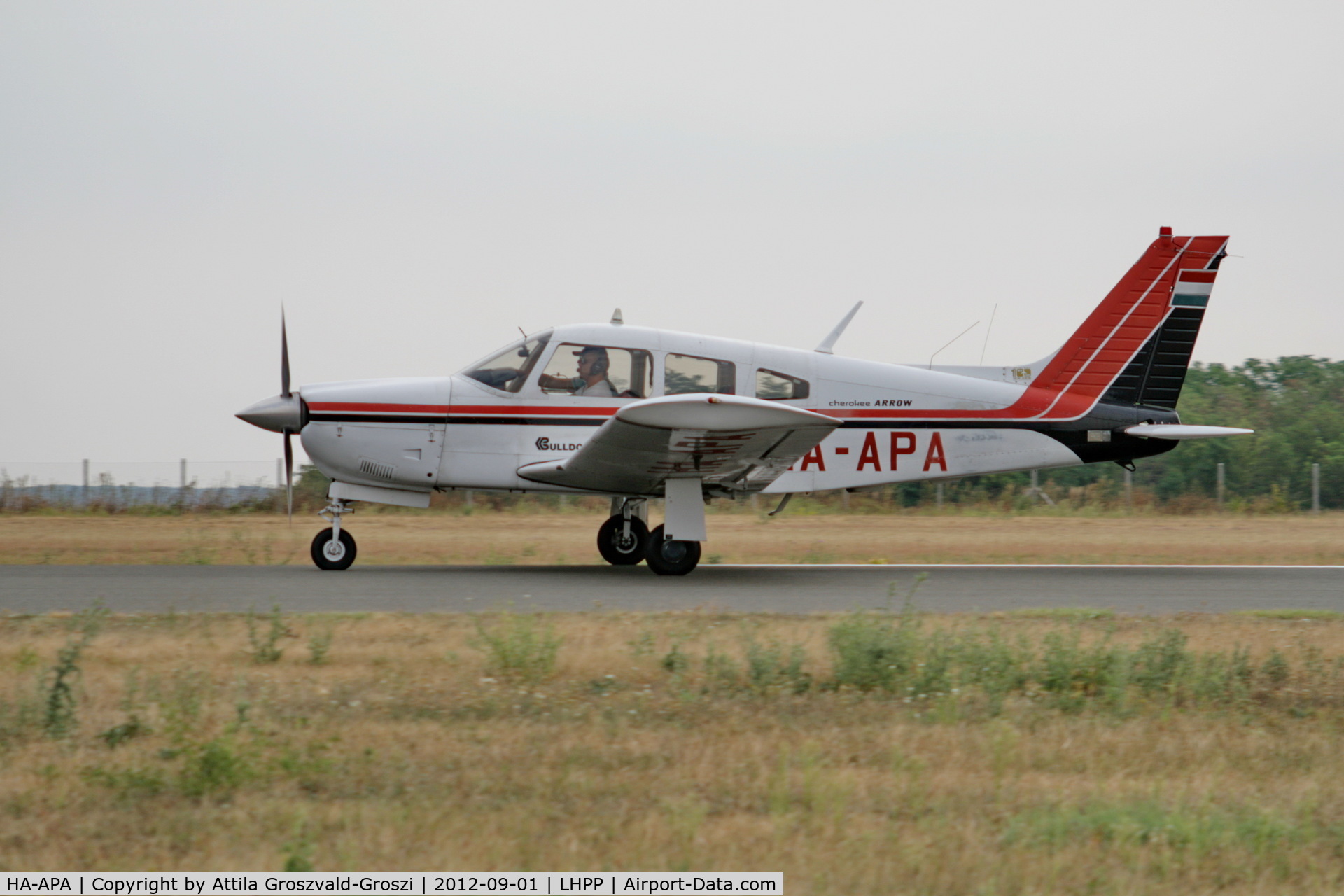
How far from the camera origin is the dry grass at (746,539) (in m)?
14.1

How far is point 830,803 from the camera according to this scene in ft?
12.6

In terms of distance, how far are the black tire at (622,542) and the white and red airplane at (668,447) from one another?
2cm

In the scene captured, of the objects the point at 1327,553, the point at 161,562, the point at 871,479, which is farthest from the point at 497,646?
the point at 1327,553

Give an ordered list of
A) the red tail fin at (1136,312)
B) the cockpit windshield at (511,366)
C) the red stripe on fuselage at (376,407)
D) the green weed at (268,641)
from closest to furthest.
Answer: the green weed at (268,641) → the red stripe on fuselage at (376,407) → the cockpit windshield at (511,366) → the red tail fin at (1136,312)

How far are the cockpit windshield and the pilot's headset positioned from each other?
466 millimetres

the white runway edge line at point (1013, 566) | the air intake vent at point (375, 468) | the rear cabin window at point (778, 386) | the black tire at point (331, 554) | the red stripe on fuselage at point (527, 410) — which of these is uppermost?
the rear cabin window at point (778, 386)

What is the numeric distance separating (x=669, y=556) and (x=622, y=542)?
1440mm

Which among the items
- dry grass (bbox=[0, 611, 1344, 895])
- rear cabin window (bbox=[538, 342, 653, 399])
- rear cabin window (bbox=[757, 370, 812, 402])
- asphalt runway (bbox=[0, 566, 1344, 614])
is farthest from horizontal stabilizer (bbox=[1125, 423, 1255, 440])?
dry grass (bbox=[0, 611, 1344, 895])

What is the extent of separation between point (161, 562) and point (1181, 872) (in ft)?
39.5

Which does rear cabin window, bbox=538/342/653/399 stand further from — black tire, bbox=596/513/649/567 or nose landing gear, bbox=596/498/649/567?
black tire, bbox=596/513/649/567

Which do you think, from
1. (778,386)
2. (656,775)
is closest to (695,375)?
(778,386)

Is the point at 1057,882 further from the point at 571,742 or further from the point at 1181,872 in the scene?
the point at 571,742

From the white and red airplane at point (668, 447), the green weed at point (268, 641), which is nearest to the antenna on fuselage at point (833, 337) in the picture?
the white and red airplane at point (668, 447)

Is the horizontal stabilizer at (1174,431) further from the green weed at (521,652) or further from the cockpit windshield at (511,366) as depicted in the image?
the green weed at (521,652)
